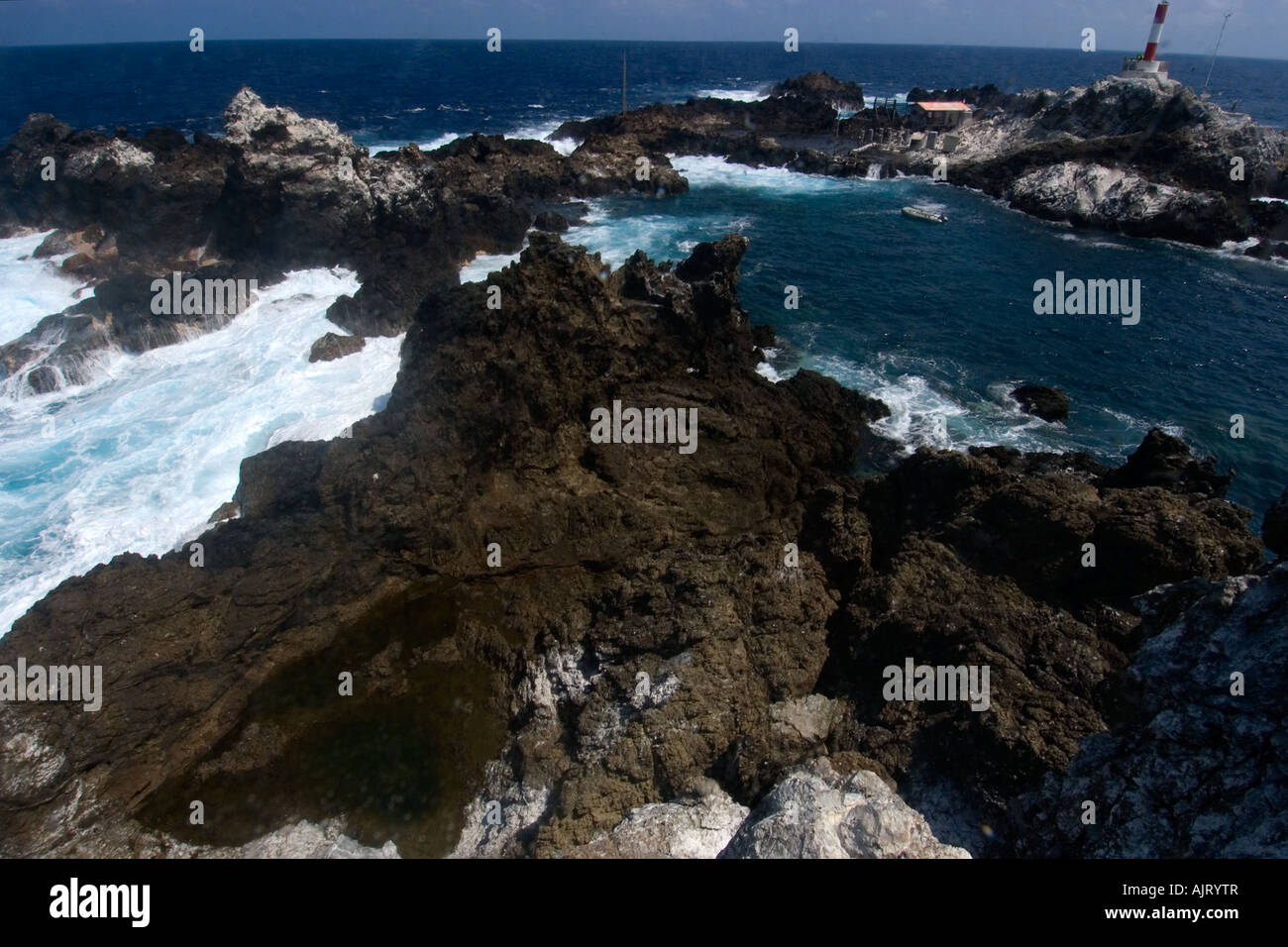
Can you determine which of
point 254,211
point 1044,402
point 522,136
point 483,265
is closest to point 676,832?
point 1044,402

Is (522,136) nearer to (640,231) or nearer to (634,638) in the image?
(640,231)

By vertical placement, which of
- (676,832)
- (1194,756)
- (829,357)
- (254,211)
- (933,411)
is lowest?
(676,832)

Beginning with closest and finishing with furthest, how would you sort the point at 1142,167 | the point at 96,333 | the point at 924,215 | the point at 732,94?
the point at 96,333
the point at 924,215
the point at 1142,167
the point at 732,94

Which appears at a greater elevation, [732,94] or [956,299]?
[732,94]

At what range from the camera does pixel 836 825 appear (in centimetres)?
917

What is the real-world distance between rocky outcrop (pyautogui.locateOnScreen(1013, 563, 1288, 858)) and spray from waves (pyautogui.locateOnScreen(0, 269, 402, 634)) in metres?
22.9

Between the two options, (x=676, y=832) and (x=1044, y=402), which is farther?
(x=1044, y=402)

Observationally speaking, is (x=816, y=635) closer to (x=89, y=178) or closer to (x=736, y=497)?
(x=736, y=497)

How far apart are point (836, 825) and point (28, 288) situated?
45.5 meters

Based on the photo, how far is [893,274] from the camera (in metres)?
43.8

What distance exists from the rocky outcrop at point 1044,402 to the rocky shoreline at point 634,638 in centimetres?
622

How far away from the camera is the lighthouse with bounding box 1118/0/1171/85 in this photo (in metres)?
65.1

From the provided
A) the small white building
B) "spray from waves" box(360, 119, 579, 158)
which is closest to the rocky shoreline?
"spray from waves" box(360, 119, 579, 158)

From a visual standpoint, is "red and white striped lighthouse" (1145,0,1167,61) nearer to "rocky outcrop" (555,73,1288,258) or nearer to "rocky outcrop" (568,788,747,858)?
"rocky outcrop" (555,73,1288,258)
